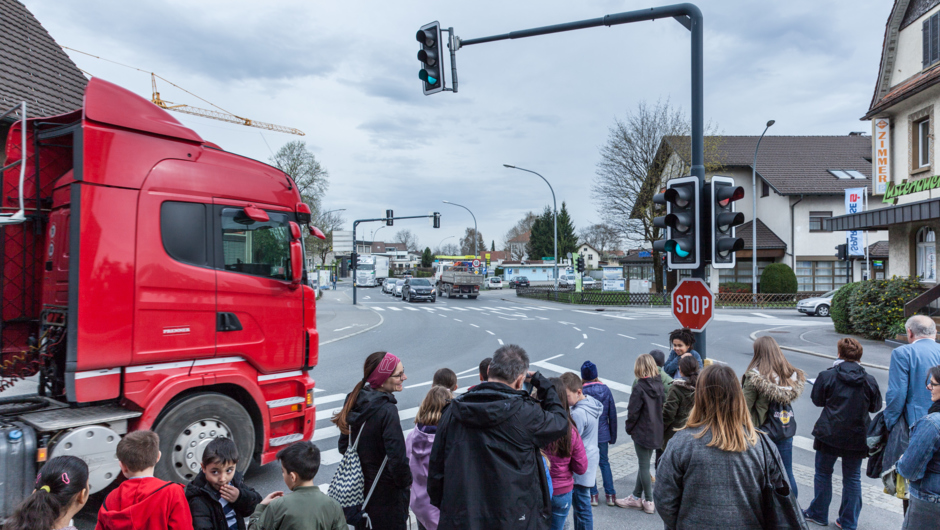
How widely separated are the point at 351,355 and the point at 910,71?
65.3ft

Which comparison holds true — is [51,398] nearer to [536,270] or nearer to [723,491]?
[723,491]

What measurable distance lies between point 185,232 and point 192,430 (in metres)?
1.83

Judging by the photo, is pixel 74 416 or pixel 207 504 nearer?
pixel 207 504

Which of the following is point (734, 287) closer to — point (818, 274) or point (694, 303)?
point (818, 274)

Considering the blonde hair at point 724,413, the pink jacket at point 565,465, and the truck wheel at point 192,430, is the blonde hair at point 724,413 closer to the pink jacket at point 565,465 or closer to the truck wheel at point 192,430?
the pink jacket at point 565,465

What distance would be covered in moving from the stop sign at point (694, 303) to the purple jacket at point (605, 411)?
1315mm

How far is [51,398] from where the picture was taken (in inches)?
197

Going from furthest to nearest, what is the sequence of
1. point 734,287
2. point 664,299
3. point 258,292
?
point 734,287 < point 664,299 < point 258,292

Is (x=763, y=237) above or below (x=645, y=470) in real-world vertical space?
above

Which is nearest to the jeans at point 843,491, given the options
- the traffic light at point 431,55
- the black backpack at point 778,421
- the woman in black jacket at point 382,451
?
the black backpack at point 778,421

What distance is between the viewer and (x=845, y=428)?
14.6 feet

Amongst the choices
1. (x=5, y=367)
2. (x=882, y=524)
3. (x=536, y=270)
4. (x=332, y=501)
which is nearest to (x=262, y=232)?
(x=5, y=367)

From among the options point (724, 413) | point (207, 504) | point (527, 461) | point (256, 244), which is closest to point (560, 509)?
point (527, 461)

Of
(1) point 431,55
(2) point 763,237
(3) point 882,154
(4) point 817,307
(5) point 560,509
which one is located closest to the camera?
(5) point 560,509
